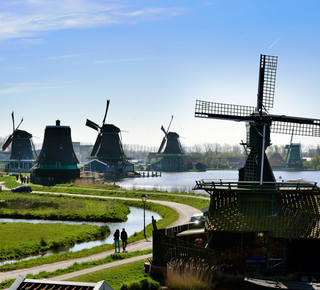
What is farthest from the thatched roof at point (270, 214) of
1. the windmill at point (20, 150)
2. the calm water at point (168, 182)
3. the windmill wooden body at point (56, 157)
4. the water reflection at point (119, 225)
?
the windmill at point (20, 150)

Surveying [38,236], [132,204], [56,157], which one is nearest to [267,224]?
A: [38,236]

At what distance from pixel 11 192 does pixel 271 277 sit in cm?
5062

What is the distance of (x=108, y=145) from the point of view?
4225 inches

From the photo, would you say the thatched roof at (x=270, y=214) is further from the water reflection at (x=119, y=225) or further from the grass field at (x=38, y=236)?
the grass field at (x=38, y=236)

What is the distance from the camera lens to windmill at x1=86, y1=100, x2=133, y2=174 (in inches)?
4023

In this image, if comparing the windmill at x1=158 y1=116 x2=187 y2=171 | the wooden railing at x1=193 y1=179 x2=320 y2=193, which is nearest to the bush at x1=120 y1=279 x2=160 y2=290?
the wooden railing at x1=193 y1=179 x2=320 y2=193

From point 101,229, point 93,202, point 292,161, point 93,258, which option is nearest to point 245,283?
point 93,258

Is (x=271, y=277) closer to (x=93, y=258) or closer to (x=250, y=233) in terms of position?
(x=250, y=233)

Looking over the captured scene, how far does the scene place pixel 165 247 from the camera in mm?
20312

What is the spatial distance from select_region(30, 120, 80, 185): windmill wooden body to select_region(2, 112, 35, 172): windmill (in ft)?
103

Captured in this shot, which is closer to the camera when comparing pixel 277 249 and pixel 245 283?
pixel 245 283

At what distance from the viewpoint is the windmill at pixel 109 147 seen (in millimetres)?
102188

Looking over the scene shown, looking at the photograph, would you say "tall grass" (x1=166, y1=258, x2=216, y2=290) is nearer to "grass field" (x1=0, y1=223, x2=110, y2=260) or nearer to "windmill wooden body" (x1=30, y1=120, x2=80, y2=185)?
"grass field" (x1=0, y1=223, x2=110, y2=260)

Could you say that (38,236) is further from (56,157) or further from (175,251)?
Answer: (56,157)
